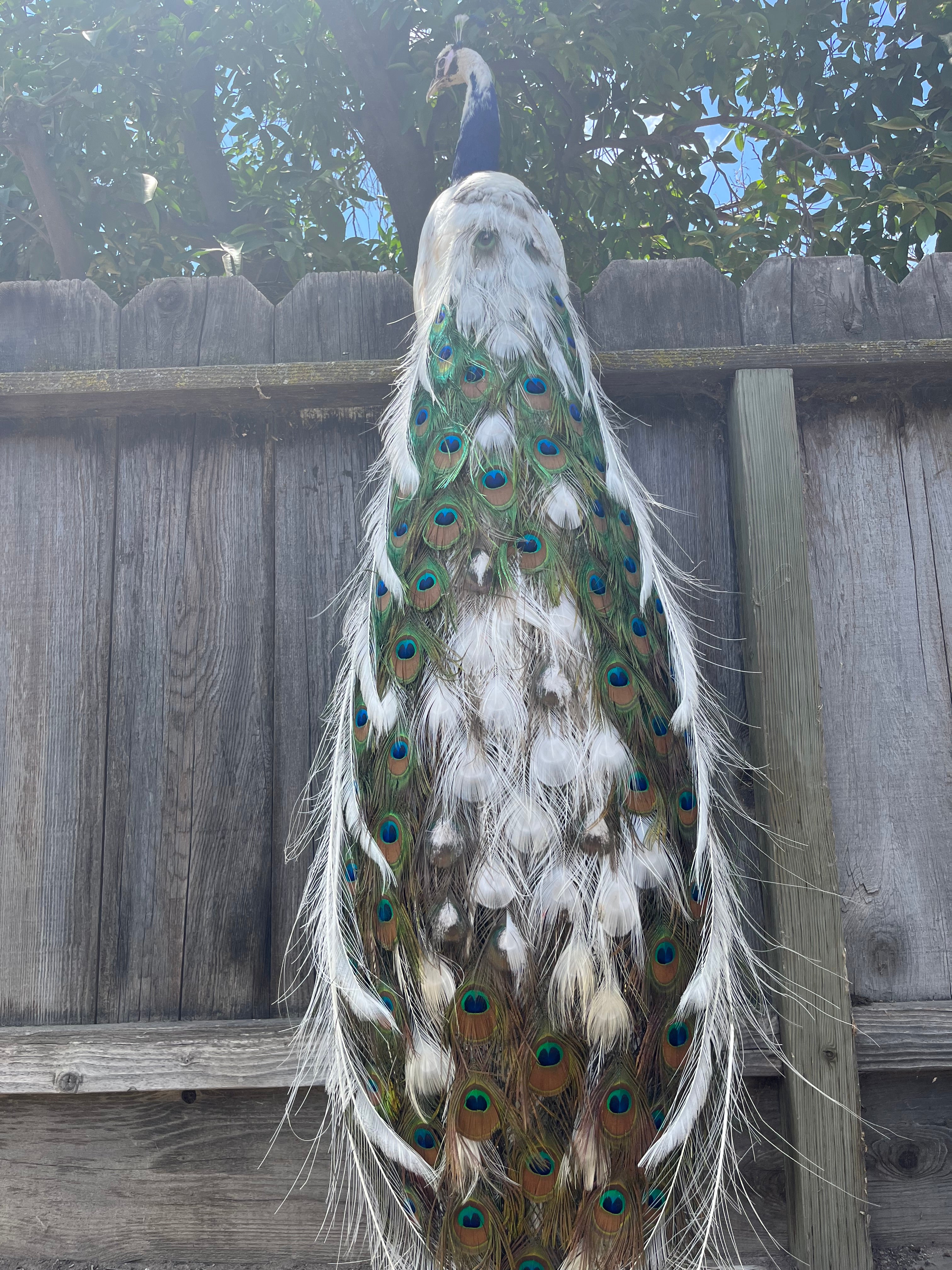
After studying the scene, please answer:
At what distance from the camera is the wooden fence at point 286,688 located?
194 cm

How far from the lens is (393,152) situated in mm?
3535

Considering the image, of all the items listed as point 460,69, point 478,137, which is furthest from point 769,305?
point 460,69

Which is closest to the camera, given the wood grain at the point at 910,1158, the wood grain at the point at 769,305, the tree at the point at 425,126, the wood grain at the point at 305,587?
the wood grain at the point at 910,1158

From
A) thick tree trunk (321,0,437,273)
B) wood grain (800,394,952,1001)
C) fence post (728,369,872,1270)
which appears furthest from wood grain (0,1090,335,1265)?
thick tree trunk (321,0,437,273)

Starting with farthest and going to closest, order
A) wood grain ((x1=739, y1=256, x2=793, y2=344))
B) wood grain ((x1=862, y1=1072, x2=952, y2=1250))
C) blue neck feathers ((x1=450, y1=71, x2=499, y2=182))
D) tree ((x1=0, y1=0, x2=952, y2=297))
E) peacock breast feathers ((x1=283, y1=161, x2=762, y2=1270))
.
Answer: tree ((x1=0, y1=0, x2=952, y2=297)), blue neck feathers ((x1=450, y1=71, x2=499, y2=182)), wood grain ((x1=739, y1=256, x2=793, y2=344)), wood grain ((x1=862, y1=1072, x2=952, y2=1250)), peacock breast feathers ((x1=283, y1=161, x2=762, y2=1270))

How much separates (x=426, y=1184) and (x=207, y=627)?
1313mm

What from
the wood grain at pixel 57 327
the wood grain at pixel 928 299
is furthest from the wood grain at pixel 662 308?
the wood grain at pixel 57 327

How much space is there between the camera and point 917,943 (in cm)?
201

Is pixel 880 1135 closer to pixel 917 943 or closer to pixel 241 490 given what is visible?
pixel 917 943

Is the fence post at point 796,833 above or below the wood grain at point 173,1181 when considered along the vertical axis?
above

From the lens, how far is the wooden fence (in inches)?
76.3

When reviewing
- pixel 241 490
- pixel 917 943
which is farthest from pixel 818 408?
pixel 241 490

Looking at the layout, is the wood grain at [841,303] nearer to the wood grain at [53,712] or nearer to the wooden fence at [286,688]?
the wooden fence at [286,688]

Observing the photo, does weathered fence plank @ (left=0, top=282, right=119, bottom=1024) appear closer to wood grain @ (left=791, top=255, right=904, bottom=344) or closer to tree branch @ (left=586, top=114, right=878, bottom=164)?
wood grain @ (left=791, top=255, right=904, bottom=344)
